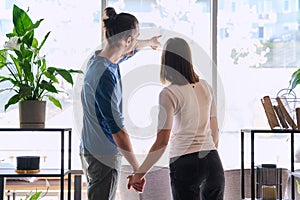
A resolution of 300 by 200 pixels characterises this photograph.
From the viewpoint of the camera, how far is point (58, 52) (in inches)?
154

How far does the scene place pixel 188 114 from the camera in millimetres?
2469

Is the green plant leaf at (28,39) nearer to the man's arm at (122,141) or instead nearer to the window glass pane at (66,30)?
the man's arm at (122,141)

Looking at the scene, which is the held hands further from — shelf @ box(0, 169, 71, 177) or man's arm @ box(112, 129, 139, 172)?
shelf @ box(0, 169, 71, 177)

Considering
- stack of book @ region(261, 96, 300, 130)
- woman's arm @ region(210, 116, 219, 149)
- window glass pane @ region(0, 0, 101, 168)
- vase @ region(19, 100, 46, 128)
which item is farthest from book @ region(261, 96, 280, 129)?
window glass pane @ region(0, 0, 101, 168)

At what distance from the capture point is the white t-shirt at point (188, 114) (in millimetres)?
2469

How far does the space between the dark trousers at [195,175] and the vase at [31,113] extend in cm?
85

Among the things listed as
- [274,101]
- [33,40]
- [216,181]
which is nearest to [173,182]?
[216,181]

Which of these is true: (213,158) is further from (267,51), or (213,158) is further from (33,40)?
(267,51)

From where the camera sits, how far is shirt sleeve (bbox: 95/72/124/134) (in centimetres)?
251

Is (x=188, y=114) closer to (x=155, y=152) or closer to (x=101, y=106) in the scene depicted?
(x=155, y=152)

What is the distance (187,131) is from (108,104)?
45cm

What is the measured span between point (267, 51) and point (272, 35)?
14 centimetres

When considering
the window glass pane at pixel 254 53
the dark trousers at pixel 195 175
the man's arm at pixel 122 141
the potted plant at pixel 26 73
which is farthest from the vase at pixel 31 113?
the window glass pane at pixel 254 53

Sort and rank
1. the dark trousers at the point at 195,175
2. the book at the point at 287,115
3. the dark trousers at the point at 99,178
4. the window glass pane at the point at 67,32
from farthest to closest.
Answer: the window glass pane at the point at 67,32 → the book at the point at 287,115 → the dark trousers at the point at 99,178 → the dark trousers at the point at 195,175
